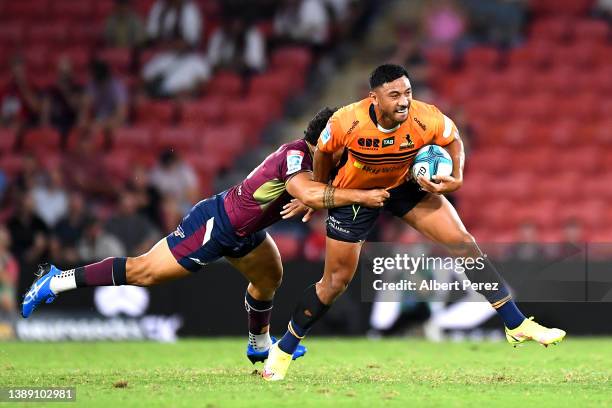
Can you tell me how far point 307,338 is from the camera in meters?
13.9

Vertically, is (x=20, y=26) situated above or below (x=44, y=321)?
above

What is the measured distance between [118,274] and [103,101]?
893 centimetres

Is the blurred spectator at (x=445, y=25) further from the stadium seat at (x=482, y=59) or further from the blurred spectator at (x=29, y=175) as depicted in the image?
the blurred spectator at (x=29, y=175)

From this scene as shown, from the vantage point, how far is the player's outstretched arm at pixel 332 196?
8.73 metres

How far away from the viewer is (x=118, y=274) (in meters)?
9.54

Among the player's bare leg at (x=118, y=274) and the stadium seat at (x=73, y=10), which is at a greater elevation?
the player's bare leg at (x=118, y=274)

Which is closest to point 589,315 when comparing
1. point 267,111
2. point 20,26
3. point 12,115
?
point 267,111

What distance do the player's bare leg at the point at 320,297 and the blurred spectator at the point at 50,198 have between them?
7.54 metres

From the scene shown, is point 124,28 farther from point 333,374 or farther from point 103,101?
point 333,374

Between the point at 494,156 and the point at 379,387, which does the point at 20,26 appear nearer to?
the point at 494,156

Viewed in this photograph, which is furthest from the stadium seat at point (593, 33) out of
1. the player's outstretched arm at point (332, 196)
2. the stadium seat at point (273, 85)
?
Result: the player's outstretched arm at point (332, 196)

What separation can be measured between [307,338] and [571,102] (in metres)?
6.60

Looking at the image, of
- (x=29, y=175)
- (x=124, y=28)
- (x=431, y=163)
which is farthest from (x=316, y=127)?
(x=124, y=28)

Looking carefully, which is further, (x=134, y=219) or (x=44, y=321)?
(x=134, y=219)
